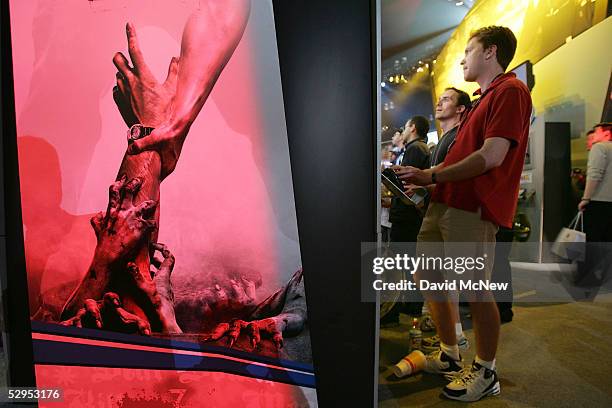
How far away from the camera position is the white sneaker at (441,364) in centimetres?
187

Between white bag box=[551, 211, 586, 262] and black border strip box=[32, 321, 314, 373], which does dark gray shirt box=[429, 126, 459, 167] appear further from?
black border strip box=[32, 321, 314, 373]

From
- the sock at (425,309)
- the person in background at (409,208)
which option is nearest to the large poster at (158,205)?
the person in background at (409,208)

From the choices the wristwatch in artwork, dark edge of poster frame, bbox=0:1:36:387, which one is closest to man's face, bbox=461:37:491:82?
the wristwatch in artwork

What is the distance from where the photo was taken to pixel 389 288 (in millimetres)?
1789

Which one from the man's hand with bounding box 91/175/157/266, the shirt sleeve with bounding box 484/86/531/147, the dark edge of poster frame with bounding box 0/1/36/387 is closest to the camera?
the shirt sleeve with bounding box 484/86/531/147

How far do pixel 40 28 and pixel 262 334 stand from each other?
158 centimetres

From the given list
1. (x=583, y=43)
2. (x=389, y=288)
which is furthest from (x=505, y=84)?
(x=389, y=288)

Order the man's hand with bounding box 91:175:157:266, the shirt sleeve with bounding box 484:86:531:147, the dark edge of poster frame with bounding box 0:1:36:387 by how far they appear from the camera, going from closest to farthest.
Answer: the shirt sleeve with bounding box 484:86:531:147 → the man's hand with bounding box 91:175:157:266 → the dark edge of poster frame with bounding box 0:1:36:387

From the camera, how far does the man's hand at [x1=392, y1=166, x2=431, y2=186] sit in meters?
1.79

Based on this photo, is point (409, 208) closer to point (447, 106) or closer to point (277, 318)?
point (447, 106)

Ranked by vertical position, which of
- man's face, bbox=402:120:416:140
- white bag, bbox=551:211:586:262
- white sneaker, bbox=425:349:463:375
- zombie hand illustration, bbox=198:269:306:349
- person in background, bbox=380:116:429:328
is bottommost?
white sneaker, bbox=425:349:463:375

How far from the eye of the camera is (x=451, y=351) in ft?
6.16

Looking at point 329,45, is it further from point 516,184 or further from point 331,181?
point 516,184

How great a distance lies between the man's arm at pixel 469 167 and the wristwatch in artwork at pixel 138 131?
41.2 inches
